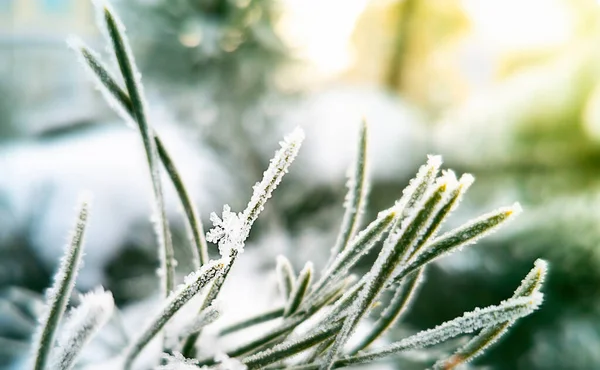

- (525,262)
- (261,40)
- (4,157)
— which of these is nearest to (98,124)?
(4,157)

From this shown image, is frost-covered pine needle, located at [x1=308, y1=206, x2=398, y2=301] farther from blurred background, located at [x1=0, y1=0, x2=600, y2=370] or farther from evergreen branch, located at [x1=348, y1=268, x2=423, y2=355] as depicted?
blurred background, located at [x1=0, y1=0, x2=600, y2=370]

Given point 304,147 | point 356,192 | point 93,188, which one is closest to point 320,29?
point 304,147

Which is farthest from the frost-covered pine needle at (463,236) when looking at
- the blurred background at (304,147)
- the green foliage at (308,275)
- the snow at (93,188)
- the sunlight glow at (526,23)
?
the sunlight glow at (526,23)

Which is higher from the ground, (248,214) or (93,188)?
(93,188)

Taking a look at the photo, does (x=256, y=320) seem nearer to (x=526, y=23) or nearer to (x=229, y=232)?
(x=229, y=232)

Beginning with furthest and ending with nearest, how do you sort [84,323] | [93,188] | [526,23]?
[526,23], [93,188], [84,323]

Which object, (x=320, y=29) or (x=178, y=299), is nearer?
(x=178, y=299)
